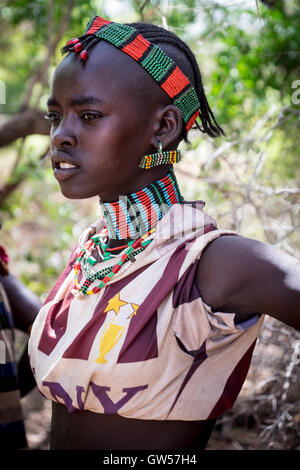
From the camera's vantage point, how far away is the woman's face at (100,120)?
4.47 ft

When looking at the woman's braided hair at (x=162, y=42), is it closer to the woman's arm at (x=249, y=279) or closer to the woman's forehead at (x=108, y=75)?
the woman's forehead at (x=108, y=75)

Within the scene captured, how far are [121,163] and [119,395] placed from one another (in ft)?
2.00

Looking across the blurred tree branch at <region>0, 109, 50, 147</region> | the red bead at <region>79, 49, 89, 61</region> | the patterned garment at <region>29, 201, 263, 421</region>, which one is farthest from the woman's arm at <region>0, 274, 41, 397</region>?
the blurred tree branch at <region>0, 109, 50, 147</region>

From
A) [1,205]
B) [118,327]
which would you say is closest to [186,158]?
[1,205]

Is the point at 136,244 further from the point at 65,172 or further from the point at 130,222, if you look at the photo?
the point at 65,172

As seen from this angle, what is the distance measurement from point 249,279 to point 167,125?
499 mm

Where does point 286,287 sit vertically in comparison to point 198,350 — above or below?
above

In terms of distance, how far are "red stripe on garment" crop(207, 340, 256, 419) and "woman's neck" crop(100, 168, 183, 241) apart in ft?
1.48

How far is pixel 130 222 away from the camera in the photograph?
1.50 meters

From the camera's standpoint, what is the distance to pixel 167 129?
145 centimetres

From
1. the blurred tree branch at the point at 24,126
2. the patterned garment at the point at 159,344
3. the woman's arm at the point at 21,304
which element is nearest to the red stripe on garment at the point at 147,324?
the patterned garment at the point at 159,344

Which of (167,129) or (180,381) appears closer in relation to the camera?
(180,381)
